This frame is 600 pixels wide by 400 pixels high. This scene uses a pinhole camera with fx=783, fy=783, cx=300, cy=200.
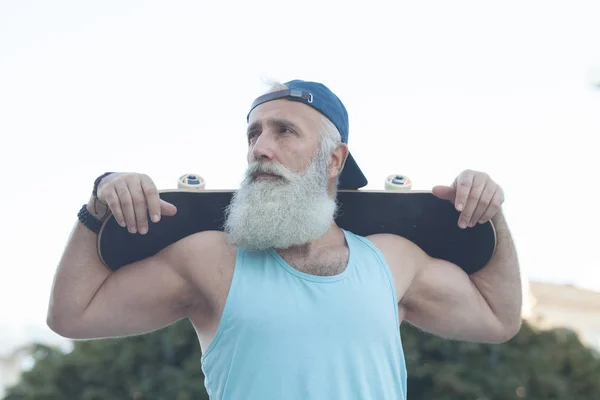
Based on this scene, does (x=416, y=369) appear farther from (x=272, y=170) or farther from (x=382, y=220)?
(x=272, y=170)

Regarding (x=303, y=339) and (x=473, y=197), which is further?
(x=473, y=197)

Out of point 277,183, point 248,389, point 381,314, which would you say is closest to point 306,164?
point 277,183

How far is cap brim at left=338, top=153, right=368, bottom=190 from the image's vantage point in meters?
3.34

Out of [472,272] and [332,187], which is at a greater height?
[332,187]

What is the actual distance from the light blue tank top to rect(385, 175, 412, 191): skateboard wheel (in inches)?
19.7

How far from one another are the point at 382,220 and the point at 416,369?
2873 mm

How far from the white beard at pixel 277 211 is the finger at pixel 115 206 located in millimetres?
481

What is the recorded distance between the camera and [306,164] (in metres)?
3.10

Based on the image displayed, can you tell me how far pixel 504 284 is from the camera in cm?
321

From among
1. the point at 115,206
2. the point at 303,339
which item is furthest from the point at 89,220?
the point at 303,339

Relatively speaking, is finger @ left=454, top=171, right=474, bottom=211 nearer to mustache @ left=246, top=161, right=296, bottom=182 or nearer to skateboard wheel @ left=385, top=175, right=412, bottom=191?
skateboard wheel @ left=385, top=175, right=412, bottom=191

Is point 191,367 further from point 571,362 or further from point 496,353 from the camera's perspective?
point 571,362

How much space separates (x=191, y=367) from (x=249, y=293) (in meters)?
3.37

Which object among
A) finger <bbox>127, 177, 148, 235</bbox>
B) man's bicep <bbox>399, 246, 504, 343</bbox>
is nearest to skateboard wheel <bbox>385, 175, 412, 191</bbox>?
man's bicep <bbox>399, 246, 504, 343</bbox>
